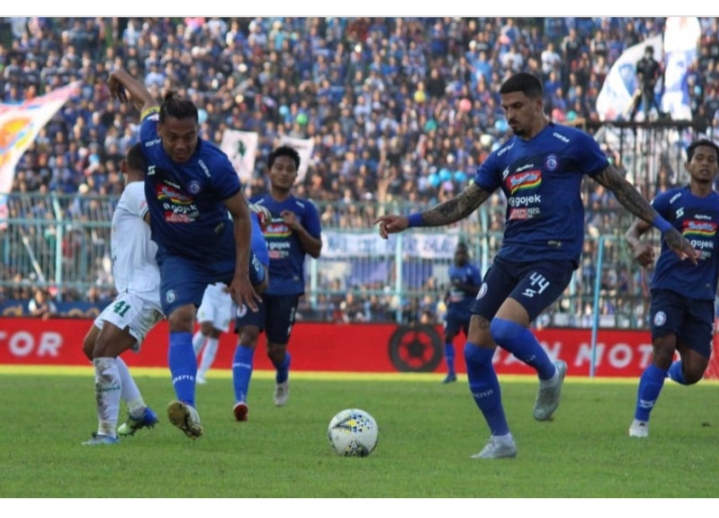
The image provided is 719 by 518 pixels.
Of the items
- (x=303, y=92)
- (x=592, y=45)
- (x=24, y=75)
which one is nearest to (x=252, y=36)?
(x=303, y=92)

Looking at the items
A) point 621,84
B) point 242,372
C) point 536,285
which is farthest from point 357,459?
point 621,84

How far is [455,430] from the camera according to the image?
1183 cm

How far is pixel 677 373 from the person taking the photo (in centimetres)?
1198

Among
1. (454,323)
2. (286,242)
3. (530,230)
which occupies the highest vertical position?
(530,230)

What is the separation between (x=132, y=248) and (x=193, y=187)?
122 cm

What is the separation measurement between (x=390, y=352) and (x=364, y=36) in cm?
1114

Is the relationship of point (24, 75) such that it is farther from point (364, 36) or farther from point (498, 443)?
point (498, 443)

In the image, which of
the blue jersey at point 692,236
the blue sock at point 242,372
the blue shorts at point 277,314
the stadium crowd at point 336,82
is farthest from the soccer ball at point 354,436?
the stadium crowd at point 336,82

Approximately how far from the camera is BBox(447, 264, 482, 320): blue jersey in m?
22.8

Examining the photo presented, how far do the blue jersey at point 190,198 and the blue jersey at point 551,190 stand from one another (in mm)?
1939

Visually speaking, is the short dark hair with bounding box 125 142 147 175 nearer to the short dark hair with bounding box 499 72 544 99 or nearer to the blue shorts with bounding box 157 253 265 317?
the blue shorts with bounding box 157 253 265 317

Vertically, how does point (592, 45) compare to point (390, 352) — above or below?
above

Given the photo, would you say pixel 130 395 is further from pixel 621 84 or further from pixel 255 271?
pixel 621 84

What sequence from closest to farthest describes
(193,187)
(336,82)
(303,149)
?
(193,187), (303,149), (336,82)
